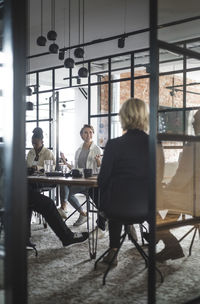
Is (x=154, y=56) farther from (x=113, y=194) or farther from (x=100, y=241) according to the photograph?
(x=100, y=241)

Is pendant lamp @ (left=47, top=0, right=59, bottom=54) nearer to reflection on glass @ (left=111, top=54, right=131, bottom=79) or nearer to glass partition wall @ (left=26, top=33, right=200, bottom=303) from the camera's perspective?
glass partition wall @ (left=26, top=33, right=200, bottom=303)

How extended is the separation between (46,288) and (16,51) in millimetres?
1860

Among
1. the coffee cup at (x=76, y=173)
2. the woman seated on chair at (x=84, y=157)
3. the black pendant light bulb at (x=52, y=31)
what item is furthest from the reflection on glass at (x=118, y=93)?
the coffee cup at (x=76, y=173)

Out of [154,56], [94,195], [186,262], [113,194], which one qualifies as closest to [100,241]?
[94,195]

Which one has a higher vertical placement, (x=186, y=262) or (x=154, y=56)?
(x=154, y=56)

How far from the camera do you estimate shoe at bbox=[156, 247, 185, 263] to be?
353 cm

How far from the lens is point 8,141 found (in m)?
1.74

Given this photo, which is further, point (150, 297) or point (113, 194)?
point (113, 194)

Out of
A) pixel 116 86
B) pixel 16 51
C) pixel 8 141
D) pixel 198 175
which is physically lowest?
pixel 198 175

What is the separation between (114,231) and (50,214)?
0.83 metres

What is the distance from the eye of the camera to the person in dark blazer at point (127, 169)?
2.98m

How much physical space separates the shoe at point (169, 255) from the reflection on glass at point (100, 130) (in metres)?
6.56

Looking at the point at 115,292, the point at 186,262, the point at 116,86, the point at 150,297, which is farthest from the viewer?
the point at 116,86

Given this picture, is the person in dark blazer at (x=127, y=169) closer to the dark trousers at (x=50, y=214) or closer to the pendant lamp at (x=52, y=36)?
the dark trousers at (x=50, y=214)
